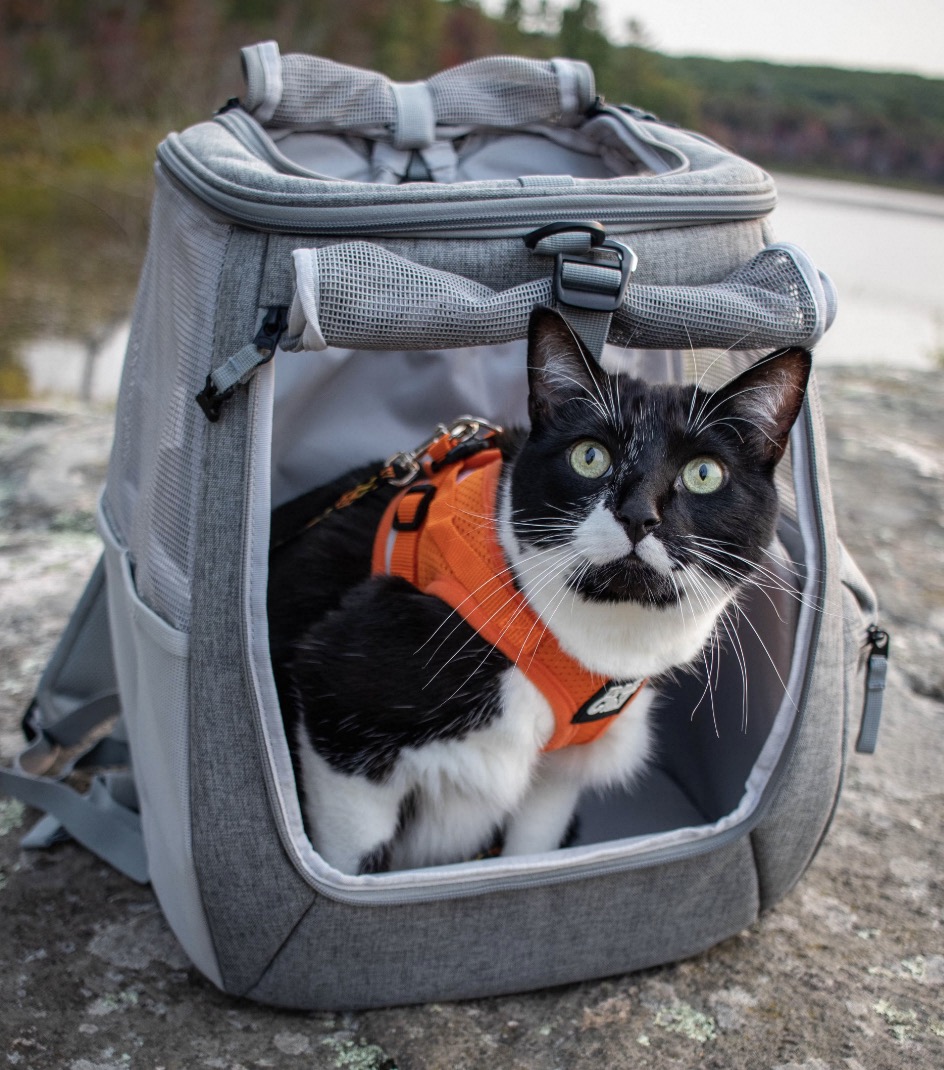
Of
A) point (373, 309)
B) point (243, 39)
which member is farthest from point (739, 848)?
point (243, 39)

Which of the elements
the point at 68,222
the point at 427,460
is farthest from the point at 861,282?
the point at 68,222

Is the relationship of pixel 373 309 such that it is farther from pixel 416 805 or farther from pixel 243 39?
pixel 243 39

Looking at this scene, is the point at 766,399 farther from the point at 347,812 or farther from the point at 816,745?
the point at 347,812

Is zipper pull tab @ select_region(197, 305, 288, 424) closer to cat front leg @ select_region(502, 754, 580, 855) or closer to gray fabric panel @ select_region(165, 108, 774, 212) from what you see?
gray fabric panel @ select_region(165, 108, 774, 212)

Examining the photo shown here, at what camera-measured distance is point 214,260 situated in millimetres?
1055

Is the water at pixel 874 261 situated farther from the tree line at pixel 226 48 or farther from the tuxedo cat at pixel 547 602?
the tuxedo cat at pixel 547 602

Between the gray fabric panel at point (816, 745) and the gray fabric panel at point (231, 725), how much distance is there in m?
0.57

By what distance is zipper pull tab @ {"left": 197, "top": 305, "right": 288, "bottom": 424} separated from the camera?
3.25ft

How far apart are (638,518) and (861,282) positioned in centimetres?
→ 468

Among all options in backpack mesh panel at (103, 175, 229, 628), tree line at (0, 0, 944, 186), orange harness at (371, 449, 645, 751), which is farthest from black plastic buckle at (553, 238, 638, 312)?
tree line at (0, 0, 944, 186)

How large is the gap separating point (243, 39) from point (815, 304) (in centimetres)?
920

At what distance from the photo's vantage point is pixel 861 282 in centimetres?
507

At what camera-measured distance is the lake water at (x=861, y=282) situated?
446 centimetres

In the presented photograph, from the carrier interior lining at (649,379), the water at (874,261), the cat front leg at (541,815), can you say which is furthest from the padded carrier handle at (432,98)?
the water at (874,261)
